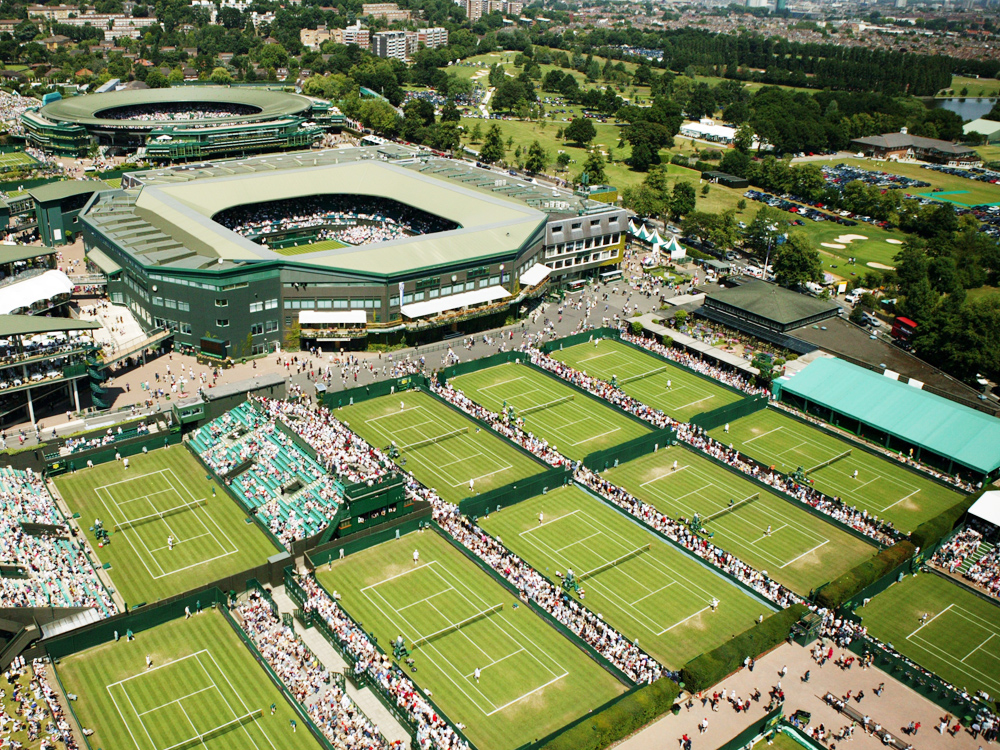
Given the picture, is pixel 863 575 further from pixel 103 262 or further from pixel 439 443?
pixel 103 262

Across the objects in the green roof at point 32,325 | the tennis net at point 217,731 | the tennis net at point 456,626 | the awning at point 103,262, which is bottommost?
the tennis net at point 456,626

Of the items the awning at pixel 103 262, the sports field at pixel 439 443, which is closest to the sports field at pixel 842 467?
the sports field at pixel 439 443

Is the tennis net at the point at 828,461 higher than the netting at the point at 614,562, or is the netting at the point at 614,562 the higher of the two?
the netting at the point at 614,562

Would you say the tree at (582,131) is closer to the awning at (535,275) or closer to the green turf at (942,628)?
the awning at (535,275)

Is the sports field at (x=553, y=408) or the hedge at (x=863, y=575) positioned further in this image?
the sports field at (x=553, y=408)

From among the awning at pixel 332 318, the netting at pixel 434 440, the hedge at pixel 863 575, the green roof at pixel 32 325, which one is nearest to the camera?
the hedge at pixel 863 575

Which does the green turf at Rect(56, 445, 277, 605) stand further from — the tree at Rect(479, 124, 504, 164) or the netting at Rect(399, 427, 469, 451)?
the tree at Rect(479, 124, 504, 164)

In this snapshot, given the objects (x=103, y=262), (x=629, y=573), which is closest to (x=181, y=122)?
(x=103, y=262)

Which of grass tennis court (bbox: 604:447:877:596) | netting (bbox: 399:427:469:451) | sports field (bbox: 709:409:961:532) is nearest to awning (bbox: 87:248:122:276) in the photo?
netting (bbox: 399:427:469:451)
